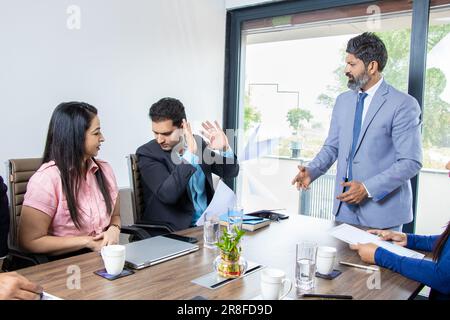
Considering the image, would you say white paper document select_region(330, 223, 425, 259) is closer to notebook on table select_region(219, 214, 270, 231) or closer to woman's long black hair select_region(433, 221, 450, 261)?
woman's long black hair select_region(433, 221, 450, 261)

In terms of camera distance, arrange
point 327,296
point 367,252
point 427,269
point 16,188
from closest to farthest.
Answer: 1. point 327,296
2. point 427,269
3. point 367,252
4. point 16,188

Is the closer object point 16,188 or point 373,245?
point 373,245

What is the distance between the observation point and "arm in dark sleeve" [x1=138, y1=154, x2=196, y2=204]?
85.0 inches

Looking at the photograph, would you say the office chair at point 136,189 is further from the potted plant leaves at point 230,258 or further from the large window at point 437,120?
the large window at point 437,120

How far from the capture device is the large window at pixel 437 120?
2721 mm

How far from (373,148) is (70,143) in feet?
5.08

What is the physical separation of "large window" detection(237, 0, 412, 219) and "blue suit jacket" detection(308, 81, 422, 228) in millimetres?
733

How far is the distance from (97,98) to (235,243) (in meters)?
1.85

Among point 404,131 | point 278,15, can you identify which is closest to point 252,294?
point 404,131

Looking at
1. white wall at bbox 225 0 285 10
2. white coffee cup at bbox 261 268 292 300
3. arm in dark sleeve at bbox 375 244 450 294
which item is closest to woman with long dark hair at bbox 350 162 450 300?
arm in dark sleeve at bbox 375 244 450 294

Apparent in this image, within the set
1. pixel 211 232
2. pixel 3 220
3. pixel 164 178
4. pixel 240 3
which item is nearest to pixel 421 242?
pixel 211 232

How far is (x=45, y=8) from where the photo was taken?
7.95ft

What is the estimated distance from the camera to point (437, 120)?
2.75 meters

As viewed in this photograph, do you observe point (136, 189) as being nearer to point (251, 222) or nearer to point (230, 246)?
point (251, 222)
